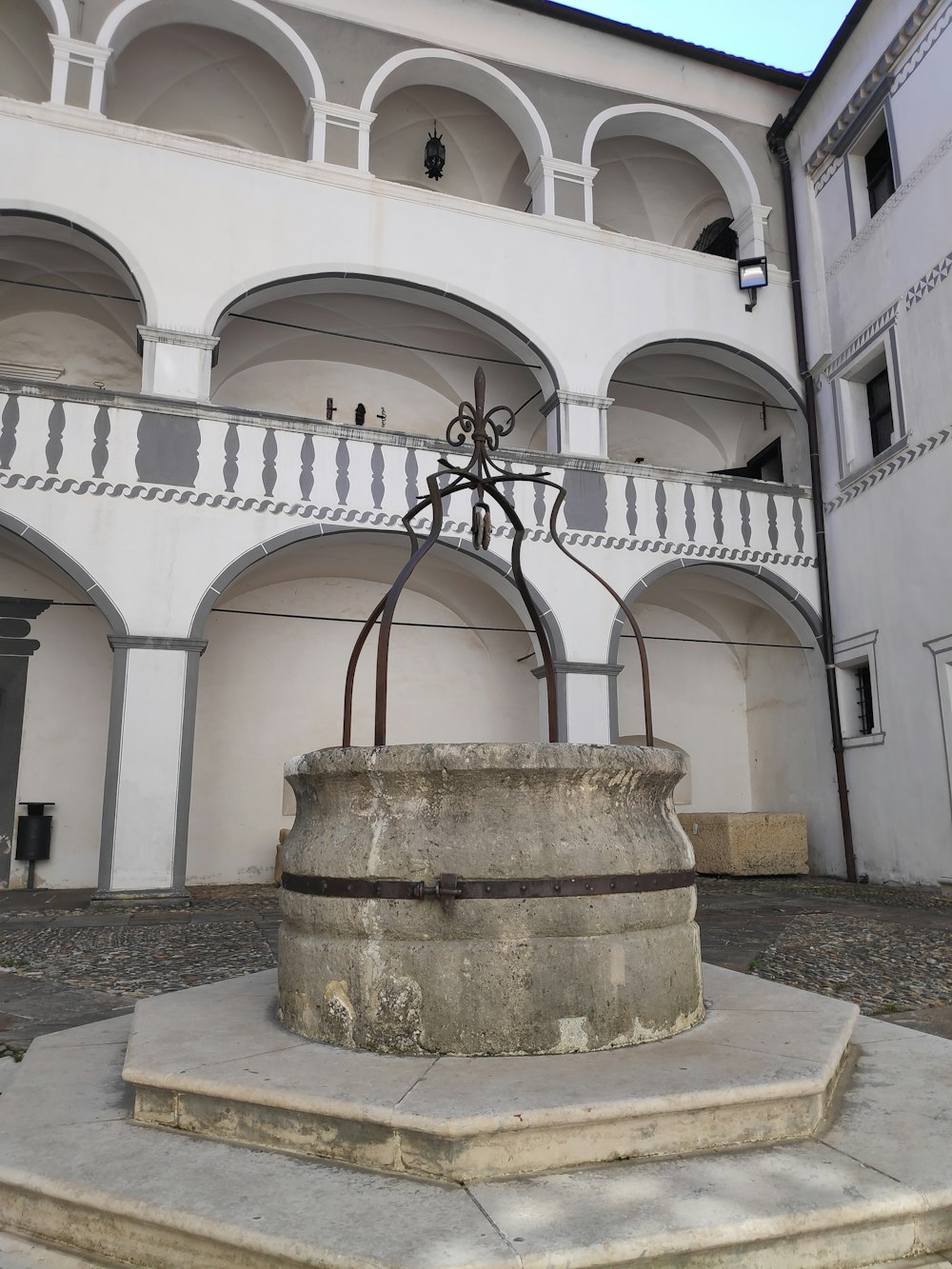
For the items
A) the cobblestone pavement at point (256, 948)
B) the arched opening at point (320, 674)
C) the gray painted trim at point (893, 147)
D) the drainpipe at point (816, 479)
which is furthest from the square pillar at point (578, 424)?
the cobblestone pavement at point (256, 948)

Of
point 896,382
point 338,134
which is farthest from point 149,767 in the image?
point 896,382

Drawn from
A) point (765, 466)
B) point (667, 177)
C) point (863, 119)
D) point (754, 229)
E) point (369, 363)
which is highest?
point (667, 177)

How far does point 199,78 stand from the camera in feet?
37.5

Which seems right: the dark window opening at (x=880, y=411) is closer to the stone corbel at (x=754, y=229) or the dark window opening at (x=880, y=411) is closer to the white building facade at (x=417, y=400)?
the white building facade at (x=417, y=400)

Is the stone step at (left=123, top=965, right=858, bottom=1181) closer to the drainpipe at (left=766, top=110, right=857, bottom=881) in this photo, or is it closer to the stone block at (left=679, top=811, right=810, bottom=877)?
the stone block at (left=679, top=811, right=810, bottom=877)

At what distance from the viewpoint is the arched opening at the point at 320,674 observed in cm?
1116

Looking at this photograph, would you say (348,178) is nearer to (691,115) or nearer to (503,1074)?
(691,115)

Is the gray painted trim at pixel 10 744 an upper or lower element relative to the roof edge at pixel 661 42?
lower

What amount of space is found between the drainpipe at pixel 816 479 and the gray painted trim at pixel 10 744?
30.0ft

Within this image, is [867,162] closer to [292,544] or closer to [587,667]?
[587,667]

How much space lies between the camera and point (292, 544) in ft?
31.6

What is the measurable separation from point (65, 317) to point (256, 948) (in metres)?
8.73

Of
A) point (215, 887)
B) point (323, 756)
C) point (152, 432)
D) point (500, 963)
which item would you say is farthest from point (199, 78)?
point (500, 963)

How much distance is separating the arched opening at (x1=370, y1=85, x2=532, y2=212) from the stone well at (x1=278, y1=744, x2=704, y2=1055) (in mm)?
10612
